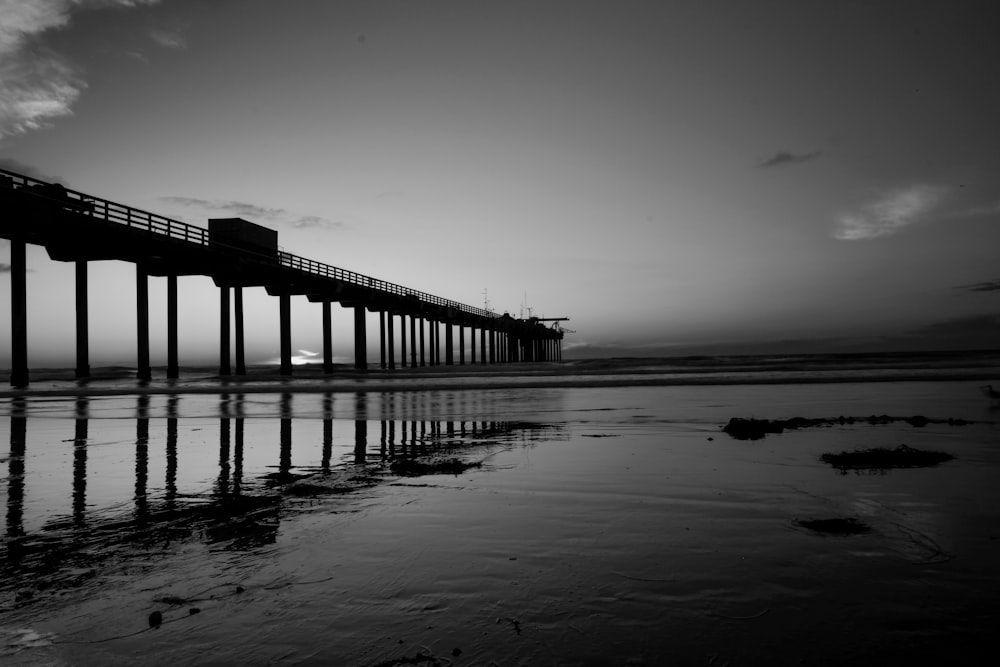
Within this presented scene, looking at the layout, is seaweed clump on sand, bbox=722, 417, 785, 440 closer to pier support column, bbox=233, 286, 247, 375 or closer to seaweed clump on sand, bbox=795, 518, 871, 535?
seaweed clump on sand, bbox=795, 518, 871, 535

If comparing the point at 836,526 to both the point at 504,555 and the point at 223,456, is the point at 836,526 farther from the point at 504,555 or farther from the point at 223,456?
the point at 223,456

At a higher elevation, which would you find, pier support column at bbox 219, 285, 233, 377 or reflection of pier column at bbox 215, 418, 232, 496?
pier support column at bbox 219, 285, 233, 377

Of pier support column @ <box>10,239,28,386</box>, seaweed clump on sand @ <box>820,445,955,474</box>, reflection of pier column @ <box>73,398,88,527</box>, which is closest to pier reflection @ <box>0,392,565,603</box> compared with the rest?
reflection of pier column @ <box>73,398,88,527</box>

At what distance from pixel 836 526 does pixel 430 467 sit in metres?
3.25

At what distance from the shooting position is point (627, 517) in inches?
141

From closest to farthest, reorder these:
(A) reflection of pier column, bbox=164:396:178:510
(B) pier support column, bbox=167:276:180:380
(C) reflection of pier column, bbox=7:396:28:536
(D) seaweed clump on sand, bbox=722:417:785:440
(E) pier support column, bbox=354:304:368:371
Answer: (C) reflection of pier column, bbox=7:396:28:536
(A) reflection of pier column, bbox=164:396:178:510
(D) seaweed clump on sand, bbox=722:417:785:440
(B) pier support column, bbox=167:276:180:380
(E) pier support column, bbox=354:304:368:371

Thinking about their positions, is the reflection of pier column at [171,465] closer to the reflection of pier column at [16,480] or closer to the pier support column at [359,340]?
the reflection of pier column at [16,480]

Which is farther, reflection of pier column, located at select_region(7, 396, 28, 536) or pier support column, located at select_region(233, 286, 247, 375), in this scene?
pier support column, located at select_region(233, 286, 247, 375)

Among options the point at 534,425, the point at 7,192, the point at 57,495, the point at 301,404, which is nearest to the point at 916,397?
the point at 534,425

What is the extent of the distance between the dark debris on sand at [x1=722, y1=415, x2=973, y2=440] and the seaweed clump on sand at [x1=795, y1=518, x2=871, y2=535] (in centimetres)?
371

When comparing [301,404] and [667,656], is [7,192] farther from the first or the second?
[667,656]

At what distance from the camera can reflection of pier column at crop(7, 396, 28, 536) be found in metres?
3.68

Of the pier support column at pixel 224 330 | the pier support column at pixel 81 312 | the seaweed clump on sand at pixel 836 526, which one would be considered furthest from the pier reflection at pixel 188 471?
the pier support column at pixel 224 330

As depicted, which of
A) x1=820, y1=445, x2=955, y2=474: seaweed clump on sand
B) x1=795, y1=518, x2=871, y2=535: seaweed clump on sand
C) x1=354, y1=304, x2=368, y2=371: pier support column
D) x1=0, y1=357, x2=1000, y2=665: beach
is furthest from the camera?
x1=354, y1=304, x2=368, y2=371: pier support column
